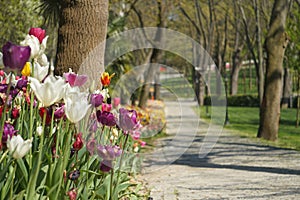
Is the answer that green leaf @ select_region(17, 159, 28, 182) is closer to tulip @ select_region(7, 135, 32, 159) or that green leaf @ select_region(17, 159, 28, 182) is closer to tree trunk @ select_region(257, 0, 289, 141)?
tulip @ select_region(7, 135, 32, 159)

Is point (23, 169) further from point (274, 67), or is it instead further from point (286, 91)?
point (286, 91)

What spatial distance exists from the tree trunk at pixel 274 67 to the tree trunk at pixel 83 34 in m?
9.01

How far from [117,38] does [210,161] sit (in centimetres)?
828

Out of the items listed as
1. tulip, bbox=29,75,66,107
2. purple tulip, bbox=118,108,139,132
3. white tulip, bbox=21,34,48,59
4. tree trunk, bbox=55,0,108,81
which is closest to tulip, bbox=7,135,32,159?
tulip, bbox=29,75,66,107

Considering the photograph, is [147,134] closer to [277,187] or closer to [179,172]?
[179,172]

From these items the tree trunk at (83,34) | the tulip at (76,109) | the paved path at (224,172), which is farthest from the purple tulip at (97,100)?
the paved path at (224,172)

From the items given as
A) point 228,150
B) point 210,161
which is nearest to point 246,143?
point 228,150

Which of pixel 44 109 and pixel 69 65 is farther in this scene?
pixel 69 65

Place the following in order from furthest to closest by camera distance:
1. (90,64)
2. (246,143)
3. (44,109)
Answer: (246,143)
(90,64)
(44,109)

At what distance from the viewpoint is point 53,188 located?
2.48 metres

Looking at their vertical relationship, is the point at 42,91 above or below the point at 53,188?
above

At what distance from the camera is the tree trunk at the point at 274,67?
43.3ft

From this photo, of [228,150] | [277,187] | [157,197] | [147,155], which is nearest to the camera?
[157,197]

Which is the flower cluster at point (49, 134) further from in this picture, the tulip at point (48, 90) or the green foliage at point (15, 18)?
the green foliage at point (15, 18)
